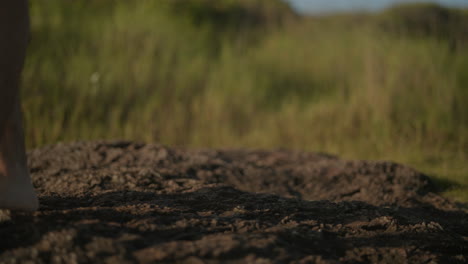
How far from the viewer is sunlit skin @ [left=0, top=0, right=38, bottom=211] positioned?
128 cm

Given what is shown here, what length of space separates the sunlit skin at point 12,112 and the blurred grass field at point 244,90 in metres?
2.49

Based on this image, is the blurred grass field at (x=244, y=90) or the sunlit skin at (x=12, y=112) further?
the blurred grass field at (x=244, y=90)

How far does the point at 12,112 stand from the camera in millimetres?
1385

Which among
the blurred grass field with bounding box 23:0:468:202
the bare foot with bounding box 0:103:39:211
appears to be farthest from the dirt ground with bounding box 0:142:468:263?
the blurred grass field with bounding box 23:0:468:202

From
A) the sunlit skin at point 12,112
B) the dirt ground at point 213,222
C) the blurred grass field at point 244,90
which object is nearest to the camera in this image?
the dirt ground at point 213,222

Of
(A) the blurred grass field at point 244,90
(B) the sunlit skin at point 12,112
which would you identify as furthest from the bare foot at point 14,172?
(A) the blurred grass field at point 244,90

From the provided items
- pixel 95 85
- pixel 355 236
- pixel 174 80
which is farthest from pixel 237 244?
pixel 174 80

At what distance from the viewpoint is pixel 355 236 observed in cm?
143

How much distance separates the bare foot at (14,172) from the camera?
134 cm

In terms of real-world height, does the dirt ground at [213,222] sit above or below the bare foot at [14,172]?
below

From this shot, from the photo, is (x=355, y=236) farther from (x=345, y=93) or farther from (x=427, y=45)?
(x=427, y=45)

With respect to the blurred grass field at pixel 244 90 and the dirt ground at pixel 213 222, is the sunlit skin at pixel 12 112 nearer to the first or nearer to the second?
the dirt ground at pixel 213 222

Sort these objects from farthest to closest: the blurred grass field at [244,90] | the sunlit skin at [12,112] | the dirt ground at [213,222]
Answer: the blurred grass field at [244,90] < the sunlit skin at [12,112] < the dirt ground at [213,222]

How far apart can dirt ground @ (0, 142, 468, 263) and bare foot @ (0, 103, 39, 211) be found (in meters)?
0.04
